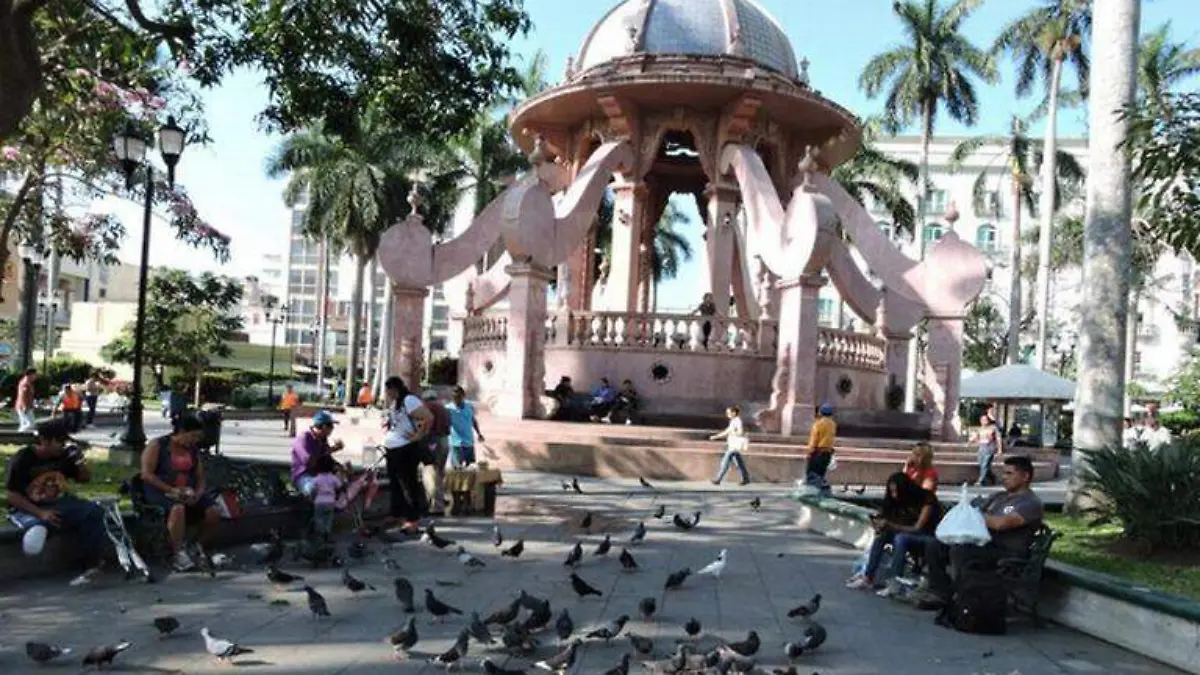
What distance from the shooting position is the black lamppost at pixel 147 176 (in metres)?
13.0

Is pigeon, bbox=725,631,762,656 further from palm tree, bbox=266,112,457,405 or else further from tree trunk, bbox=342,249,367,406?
tree trunk, bbox=342,249,367,406

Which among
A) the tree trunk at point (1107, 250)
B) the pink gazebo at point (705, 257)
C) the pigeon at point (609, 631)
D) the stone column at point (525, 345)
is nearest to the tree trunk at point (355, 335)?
the pink gazebo at point (705, 257)

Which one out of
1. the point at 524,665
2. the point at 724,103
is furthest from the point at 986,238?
the point at 524,665

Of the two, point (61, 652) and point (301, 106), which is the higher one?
point (301, 106)

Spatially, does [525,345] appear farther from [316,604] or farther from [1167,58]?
[1167,58]

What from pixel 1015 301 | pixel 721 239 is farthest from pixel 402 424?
pixel 1015 301

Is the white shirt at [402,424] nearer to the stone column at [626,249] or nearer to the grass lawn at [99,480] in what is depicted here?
the grass lawn at [99,480]

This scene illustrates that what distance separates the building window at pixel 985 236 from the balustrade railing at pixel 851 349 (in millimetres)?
53580

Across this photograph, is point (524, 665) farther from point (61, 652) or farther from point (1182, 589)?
point (1182, 589)

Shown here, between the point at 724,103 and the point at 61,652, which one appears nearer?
the point at 61,652

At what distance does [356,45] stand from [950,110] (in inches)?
1277

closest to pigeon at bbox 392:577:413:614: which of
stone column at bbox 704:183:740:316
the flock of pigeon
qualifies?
the flock of pigeon

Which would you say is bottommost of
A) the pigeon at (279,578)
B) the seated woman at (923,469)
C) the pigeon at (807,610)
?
the pigeon at (279,578)

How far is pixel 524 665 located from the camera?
208 inches
